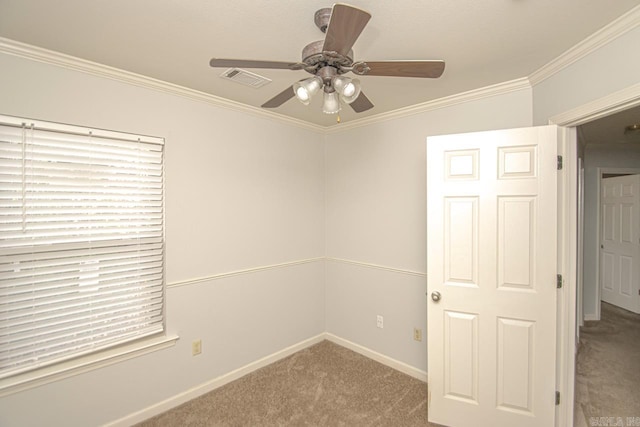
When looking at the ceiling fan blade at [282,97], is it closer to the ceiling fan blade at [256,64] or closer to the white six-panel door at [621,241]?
the ceiling fan blade at [256,64]

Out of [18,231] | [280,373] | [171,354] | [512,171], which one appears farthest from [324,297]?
[18,231]

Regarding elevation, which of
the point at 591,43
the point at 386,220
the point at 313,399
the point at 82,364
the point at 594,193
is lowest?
the point at 313,399

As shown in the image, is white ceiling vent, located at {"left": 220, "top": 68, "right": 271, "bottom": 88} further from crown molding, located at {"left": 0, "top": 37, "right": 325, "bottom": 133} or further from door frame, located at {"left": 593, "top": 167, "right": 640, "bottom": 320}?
door frame, located at {"left": 593, "top": 167, "right": 640, "bottom": 320}

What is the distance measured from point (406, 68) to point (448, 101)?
4.70 ft

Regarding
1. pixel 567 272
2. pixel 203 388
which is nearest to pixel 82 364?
pixel 203 388

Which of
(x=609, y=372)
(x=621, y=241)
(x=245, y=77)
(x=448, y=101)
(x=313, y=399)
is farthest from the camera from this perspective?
(x=621, y=241)

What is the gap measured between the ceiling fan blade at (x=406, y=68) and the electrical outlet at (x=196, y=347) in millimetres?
2373

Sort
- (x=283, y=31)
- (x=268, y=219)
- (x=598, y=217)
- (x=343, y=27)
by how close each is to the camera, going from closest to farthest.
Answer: (x=343, y=27) → (x=283, y=31) → (x=268, y=219) → (x=598, y=217)

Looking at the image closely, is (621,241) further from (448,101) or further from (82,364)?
(82,364)

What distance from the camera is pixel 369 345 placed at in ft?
10.4

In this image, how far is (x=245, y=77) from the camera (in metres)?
2.15

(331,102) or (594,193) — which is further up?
(331,102)

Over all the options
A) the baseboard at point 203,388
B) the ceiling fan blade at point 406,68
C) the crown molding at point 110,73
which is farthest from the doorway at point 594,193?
the crown molding at point 110,73

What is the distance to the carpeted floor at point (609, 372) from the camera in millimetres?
2252
